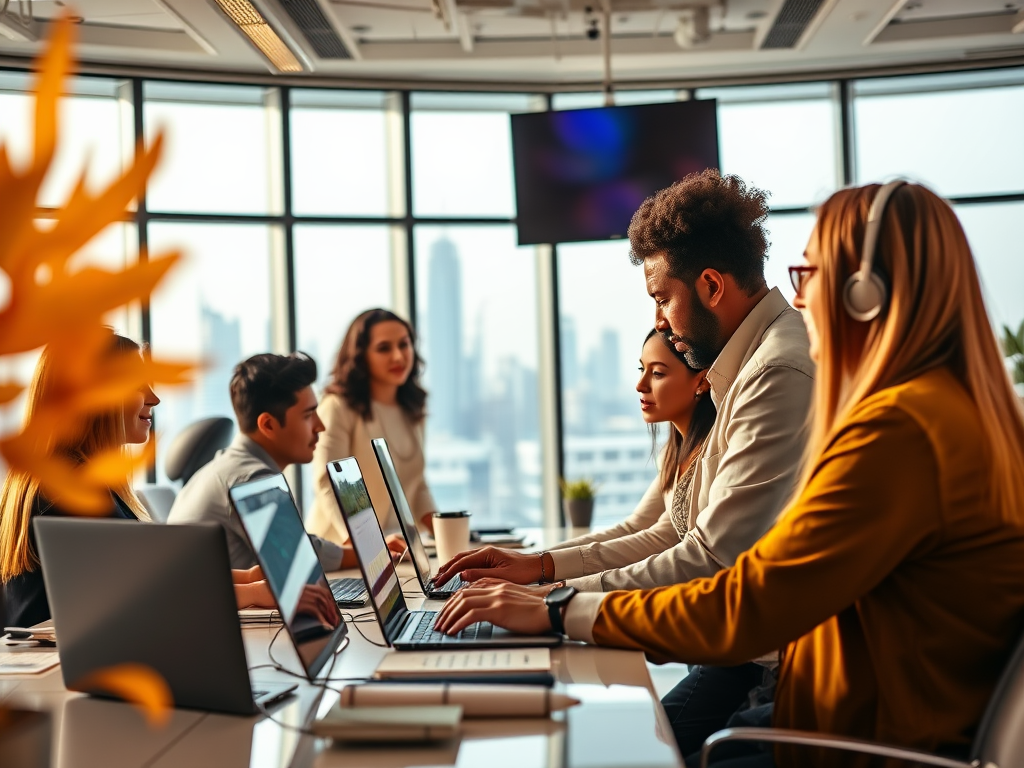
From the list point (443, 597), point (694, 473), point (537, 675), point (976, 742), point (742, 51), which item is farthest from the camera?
point (742, 51)

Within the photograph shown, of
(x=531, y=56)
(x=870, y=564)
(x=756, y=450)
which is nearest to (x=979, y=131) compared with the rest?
(x=531, y=56)

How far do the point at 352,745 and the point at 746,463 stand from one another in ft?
3.33

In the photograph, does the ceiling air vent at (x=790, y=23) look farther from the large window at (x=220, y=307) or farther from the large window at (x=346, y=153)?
the large window at (x=220, y=307)

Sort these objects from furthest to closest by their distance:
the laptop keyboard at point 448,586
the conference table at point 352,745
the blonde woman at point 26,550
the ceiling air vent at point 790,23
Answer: the ceiling air vent at point 790,23
the laptop keyboard at point 448,586
the blonde woman at point 26,550
the conference table at point 352,745

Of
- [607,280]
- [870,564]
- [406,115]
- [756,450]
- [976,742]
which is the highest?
[406,115]

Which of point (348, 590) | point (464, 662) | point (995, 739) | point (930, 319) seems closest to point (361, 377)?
point (348, 590)

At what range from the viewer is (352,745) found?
1.15m

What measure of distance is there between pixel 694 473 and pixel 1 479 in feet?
5.66

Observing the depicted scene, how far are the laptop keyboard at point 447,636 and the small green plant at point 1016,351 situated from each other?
471cm

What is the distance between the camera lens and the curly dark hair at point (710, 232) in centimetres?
230

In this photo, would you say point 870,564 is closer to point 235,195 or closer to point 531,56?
point 531,56

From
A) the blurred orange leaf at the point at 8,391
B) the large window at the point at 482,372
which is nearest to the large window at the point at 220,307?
the large window at the point at 482,372

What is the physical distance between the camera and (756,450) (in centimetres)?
188

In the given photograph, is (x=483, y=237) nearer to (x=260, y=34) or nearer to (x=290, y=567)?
(x=260, y=34)
